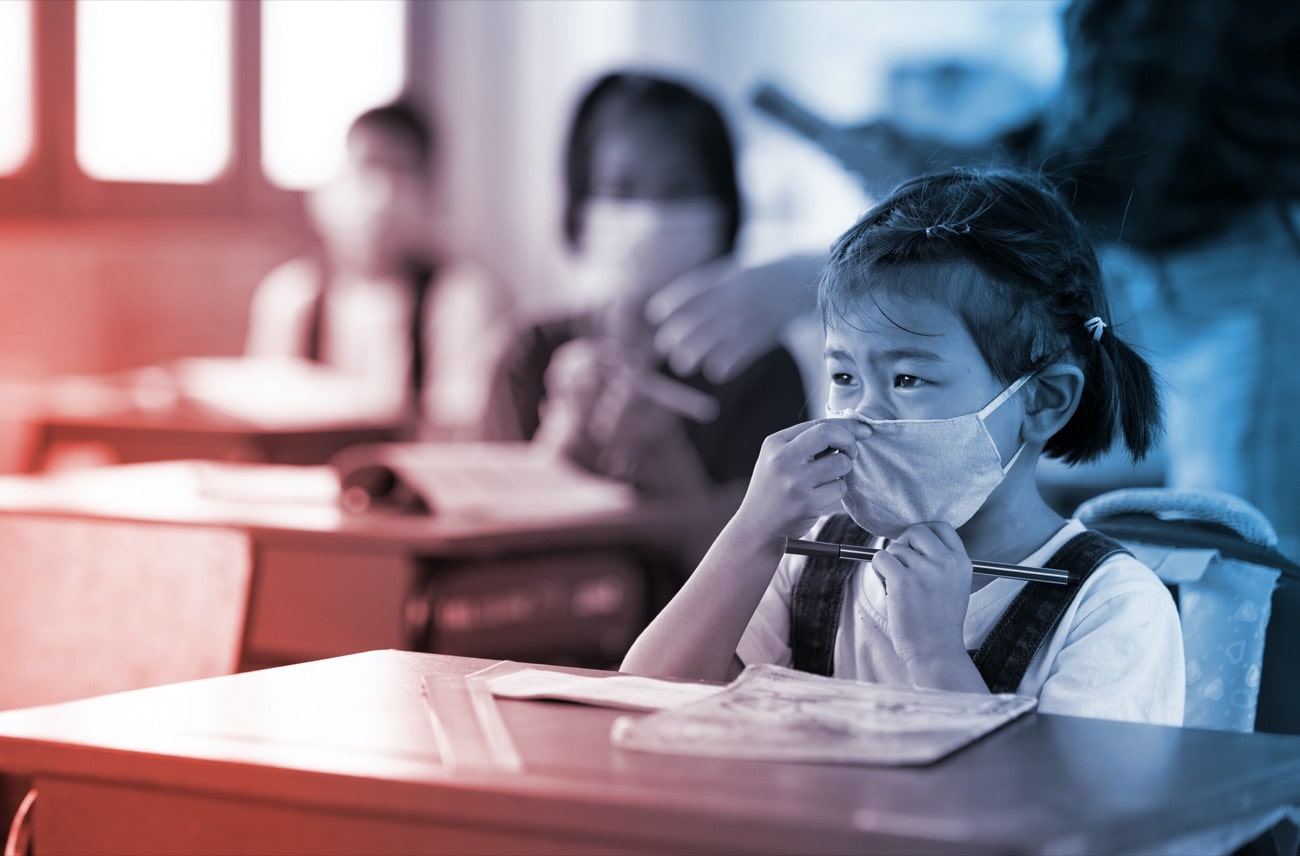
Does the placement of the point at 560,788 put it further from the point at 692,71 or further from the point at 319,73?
the point at 319,73

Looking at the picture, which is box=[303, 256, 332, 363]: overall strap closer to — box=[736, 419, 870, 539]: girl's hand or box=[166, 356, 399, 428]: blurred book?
box=[166, 356, 399, 428]: blurred book

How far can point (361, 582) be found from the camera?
2.15 metres

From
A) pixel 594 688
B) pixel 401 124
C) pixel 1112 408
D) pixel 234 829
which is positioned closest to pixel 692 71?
pixel 401 124

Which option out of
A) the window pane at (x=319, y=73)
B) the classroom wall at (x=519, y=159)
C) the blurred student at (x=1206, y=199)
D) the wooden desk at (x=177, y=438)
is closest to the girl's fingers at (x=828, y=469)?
the blurred student at (x=1206, y=199)

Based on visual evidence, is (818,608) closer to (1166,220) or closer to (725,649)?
(725,649)

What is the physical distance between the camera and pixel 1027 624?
3.58ft

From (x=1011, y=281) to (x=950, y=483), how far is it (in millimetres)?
164

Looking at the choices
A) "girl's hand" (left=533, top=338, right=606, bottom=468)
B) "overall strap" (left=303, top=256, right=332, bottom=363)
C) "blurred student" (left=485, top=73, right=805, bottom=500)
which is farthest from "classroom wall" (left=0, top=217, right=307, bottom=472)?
"girl's hand" (left=533, top=338, right=606, bottom=468)

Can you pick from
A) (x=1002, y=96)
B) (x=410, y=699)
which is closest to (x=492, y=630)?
(x=410, y=699)

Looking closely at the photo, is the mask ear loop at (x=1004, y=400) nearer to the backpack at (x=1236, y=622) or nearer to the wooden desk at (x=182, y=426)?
the backpack at (x=1236, y=622)

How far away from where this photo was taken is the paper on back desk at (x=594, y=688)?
87cm

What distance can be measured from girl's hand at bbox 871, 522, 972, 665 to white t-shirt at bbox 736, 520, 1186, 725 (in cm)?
7

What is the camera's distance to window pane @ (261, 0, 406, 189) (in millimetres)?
5035

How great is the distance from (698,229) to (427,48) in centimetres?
275
